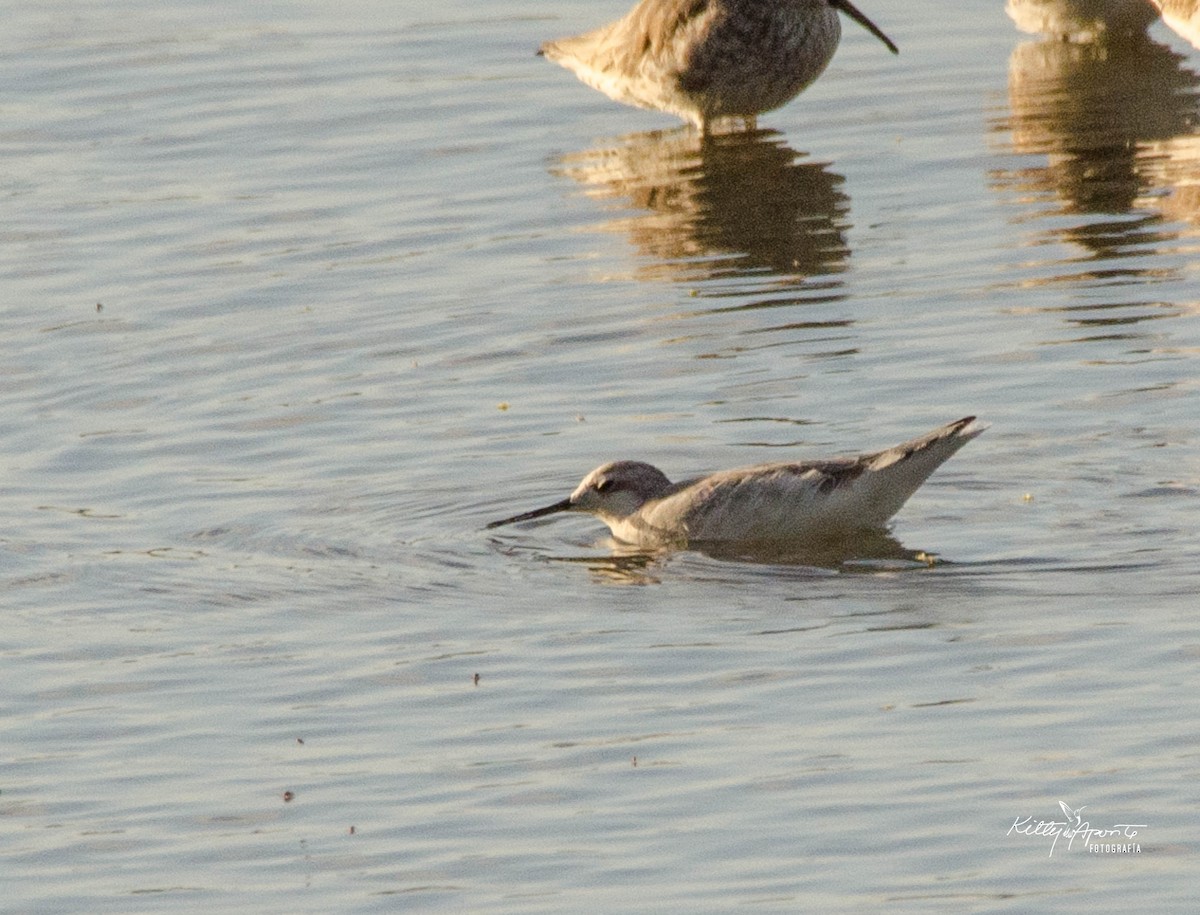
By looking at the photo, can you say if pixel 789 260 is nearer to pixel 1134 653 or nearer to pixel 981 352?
pixel 981 352

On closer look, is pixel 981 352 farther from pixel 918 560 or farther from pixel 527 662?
pixel 527 662

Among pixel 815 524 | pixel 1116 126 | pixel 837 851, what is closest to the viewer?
pixel 837 851

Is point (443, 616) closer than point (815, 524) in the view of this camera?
Yes

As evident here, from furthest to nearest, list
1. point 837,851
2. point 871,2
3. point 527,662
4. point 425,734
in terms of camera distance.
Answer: point 871,2, point 527,662, point 425,734, point 837,851

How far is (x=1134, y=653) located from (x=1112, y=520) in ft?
5.75

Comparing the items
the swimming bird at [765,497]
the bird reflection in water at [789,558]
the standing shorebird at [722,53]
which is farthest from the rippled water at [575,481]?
the standing shorebird at [722,53]

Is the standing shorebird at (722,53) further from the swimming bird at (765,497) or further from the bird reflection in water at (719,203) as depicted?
the swimming bird at (765,497)

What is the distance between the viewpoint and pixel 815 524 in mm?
11750

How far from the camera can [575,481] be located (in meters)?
Answer: 12.7

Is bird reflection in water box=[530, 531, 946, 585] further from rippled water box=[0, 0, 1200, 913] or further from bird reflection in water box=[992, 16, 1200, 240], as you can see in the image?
bird reflection in water box=[992, 16, 1200, 240]

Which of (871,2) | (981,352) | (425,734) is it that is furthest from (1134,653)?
(871,2)
